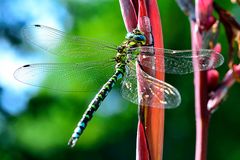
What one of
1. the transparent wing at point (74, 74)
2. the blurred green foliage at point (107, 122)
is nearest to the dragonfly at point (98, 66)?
the transparent wing at point (74, 74)

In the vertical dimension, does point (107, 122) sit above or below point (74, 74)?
below

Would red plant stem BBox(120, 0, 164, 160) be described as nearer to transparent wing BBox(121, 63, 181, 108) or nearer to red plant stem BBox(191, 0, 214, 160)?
transparent wing BBox(121, 63, 181, 108)

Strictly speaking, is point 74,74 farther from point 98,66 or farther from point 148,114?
point 148,114

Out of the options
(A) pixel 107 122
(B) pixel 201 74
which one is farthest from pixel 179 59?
(A) pixel 107 122

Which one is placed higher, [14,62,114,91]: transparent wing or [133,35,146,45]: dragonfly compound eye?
[133,35,146,45]: dragonfly compound eye

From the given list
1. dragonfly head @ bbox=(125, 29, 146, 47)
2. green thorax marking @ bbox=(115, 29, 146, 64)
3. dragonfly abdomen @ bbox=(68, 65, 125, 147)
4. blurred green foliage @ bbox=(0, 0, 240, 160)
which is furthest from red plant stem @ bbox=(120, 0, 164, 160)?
blurred green foliage @ bbox=(0, 0, 240, 160)
